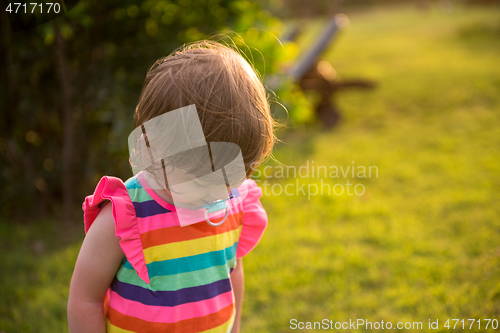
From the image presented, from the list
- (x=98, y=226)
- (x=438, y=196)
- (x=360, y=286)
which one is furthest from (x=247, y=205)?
(x=438, y=196)

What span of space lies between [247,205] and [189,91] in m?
0.53

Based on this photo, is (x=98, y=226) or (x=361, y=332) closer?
(x=98, y=226)

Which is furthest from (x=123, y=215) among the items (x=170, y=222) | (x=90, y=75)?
(x=90, y=75)

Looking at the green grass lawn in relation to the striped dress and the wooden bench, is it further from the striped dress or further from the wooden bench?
the striped dress

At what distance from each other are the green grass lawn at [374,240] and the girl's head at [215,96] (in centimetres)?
184

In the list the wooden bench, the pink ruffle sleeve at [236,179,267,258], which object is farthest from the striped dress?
the wooden bench

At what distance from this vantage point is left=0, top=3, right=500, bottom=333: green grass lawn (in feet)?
8.19

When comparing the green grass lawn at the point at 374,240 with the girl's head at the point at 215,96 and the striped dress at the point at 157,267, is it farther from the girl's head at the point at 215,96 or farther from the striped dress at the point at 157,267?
the girl's head at the point at 215,96

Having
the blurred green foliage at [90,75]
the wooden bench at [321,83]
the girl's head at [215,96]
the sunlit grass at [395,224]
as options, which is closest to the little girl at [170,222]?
the girl's head at [215,96]

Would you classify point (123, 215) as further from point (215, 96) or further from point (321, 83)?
point (321, 83)

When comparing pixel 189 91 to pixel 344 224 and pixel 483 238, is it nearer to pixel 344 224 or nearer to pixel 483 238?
pixel 344 224

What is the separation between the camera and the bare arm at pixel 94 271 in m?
0.97

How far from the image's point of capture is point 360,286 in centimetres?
274

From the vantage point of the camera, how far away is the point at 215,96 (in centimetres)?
87
